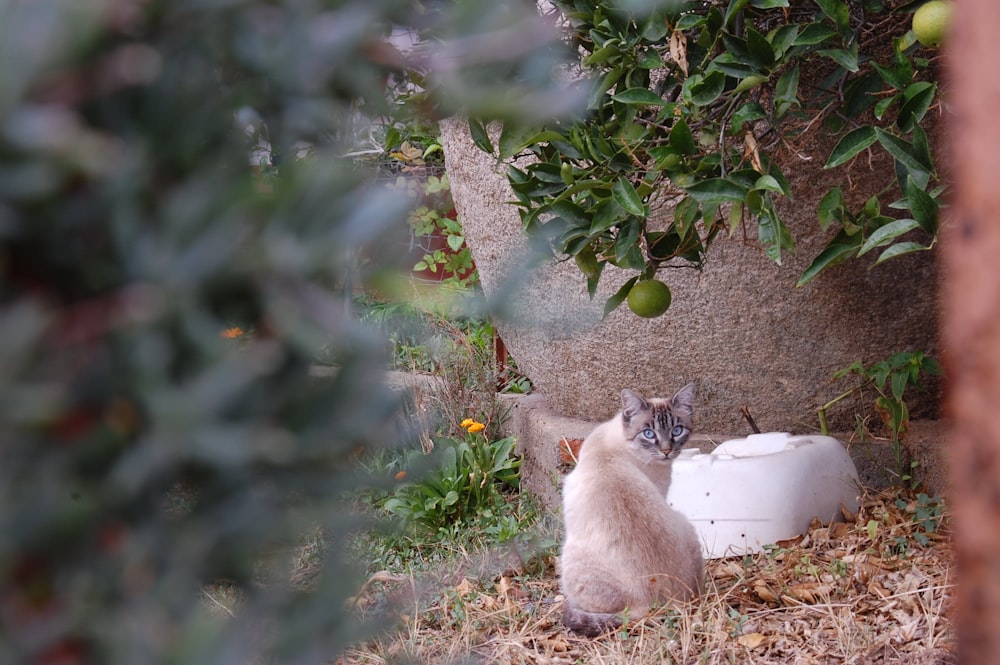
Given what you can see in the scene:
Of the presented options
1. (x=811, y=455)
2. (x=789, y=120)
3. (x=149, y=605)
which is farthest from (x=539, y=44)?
(x=811, y=455)

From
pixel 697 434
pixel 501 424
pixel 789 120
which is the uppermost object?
pixel 789 120

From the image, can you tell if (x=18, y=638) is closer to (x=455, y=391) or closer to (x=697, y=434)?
(x=697, y=434)

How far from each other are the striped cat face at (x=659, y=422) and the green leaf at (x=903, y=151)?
1.60 metres

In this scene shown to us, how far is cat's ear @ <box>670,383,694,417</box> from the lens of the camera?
360 cm

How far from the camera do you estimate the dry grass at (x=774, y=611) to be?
266 cm

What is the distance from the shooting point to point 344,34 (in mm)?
677

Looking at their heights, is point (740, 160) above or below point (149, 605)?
below

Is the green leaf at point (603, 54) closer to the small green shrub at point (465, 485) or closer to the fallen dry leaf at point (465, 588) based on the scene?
the fallen dry leaf at point (465, 588)

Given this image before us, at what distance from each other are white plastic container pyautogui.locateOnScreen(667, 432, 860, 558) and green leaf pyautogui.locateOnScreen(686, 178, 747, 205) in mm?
1404

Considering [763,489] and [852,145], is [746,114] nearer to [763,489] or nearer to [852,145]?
[852,145]

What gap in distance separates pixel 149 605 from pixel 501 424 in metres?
4.34

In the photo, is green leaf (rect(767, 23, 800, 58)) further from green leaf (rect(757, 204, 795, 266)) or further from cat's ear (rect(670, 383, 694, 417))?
cat's ear (rect(670, 383, 694, 417))

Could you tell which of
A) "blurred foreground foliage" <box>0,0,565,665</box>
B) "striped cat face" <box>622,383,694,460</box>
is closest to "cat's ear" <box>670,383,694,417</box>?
"striped cat face" <box>622,383,694,460</box>

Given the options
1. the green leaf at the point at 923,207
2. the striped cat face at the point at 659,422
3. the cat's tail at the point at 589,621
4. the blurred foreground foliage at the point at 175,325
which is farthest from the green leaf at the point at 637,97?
the blurred foreground foliage at the point at 175,325
